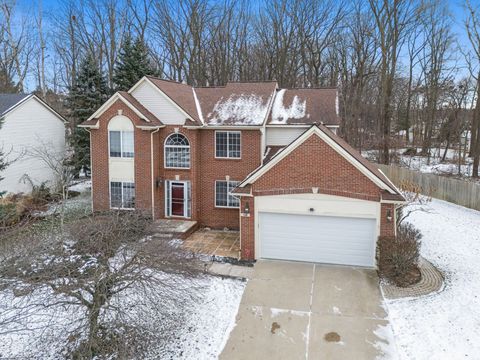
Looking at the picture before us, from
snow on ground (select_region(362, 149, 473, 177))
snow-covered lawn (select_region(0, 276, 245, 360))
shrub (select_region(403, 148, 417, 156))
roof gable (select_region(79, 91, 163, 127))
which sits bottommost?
snow-covered lawn (select_region(0, 276, 245, 360))

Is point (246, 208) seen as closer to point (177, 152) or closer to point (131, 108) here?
point (177, 152)

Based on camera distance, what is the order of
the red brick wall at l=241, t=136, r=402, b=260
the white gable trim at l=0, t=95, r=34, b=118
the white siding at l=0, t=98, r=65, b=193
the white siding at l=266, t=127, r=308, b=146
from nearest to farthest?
the red brick wall at l=241, t=136, r=402, b=260 < the white siding at l=266, t=127, r=308, b=146 < the white gable trim at l=0, t=95, r=34, b=118 < the white siding at l=0, t=98, r=65, b=193

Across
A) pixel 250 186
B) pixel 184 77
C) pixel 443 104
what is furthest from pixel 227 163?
pixel 443 104

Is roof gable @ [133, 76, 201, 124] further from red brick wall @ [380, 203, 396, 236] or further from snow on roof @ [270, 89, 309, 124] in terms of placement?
red brick wall @ [380, 203, 396, 236]

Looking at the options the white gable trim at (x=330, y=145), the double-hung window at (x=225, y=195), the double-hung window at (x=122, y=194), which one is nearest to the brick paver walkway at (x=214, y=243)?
the double-hung window at (x=225, y=195)

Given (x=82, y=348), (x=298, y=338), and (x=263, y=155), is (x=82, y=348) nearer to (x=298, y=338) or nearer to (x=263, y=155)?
(x=298, y=338)

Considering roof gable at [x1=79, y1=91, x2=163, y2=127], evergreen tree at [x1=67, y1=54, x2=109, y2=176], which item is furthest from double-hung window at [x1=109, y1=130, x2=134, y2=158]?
evergreen tree at [x1=67, y1=54, x2=109, y2=176]
